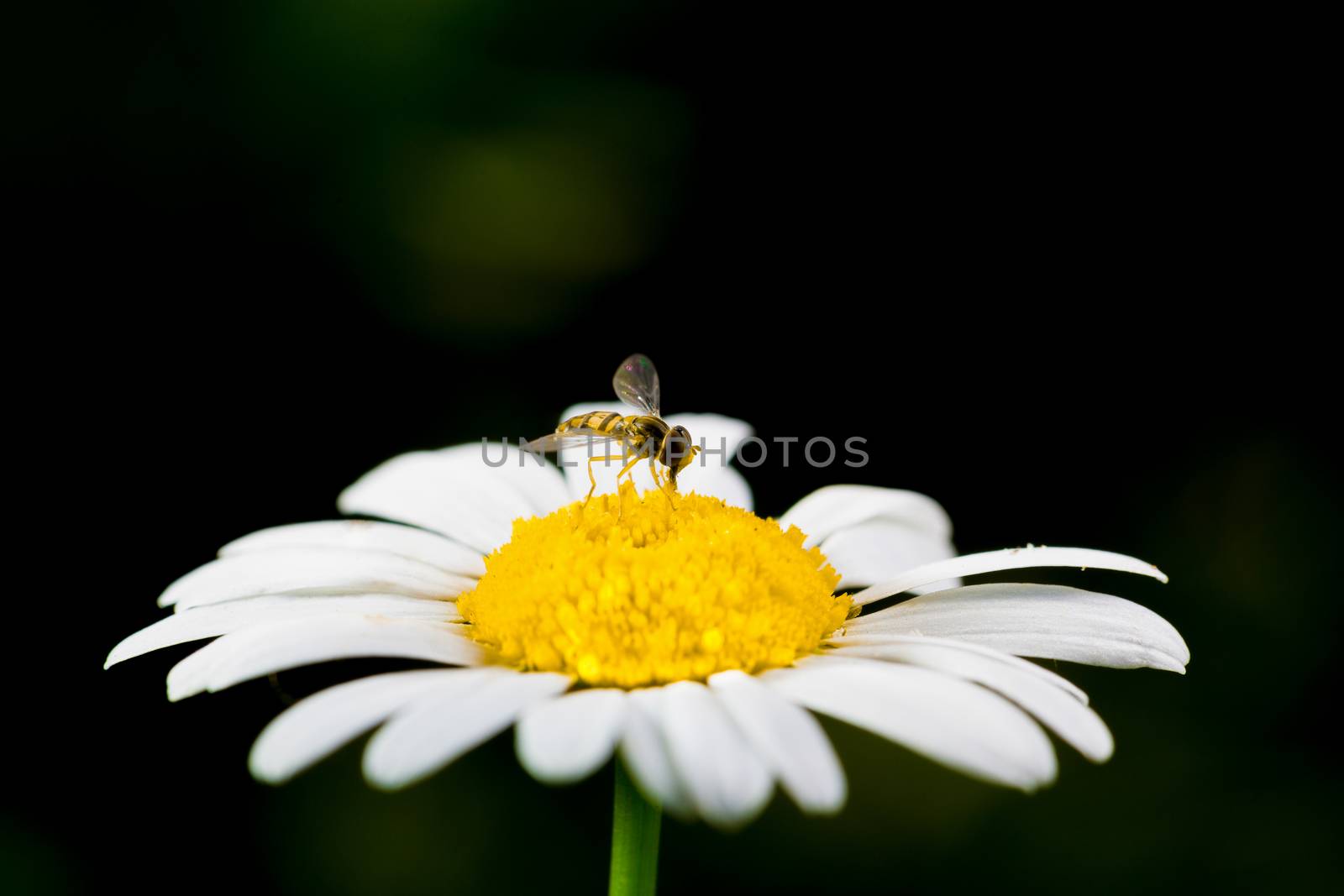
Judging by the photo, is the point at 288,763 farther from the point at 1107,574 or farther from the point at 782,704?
the point at 1107,574

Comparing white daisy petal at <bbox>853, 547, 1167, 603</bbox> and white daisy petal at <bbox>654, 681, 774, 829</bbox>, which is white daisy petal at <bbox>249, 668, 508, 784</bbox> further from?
white daisy petal at <bbox>853, 547, 1167, 603</bbox>

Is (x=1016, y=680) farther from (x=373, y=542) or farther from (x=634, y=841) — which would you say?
(x=373, y=542)

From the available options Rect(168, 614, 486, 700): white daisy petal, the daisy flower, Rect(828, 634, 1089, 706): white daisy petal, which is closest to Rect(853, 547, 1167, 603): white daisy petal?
the daisy flower

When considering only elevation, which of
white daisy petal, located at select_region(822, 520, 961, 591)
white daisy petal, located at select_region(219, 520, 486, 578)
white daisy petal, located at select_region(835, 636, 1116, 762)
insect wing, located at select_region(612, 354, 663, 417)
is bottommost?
white daisy petal, located at select_region(835, 636, 1116, 762)

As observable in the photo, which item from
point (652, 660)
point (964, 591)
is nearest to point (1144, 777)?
point (964, 591)

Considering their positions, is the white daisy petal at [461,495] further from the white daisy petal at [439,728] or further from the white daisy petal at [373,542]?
the white daisy petal at [439,728]

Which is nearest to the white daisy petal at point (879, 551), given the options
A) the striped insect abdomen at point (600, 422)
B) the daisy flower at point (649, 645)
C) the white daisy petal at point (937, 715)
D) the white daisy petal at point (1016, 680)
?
the daisy flower at point (649, 645)
